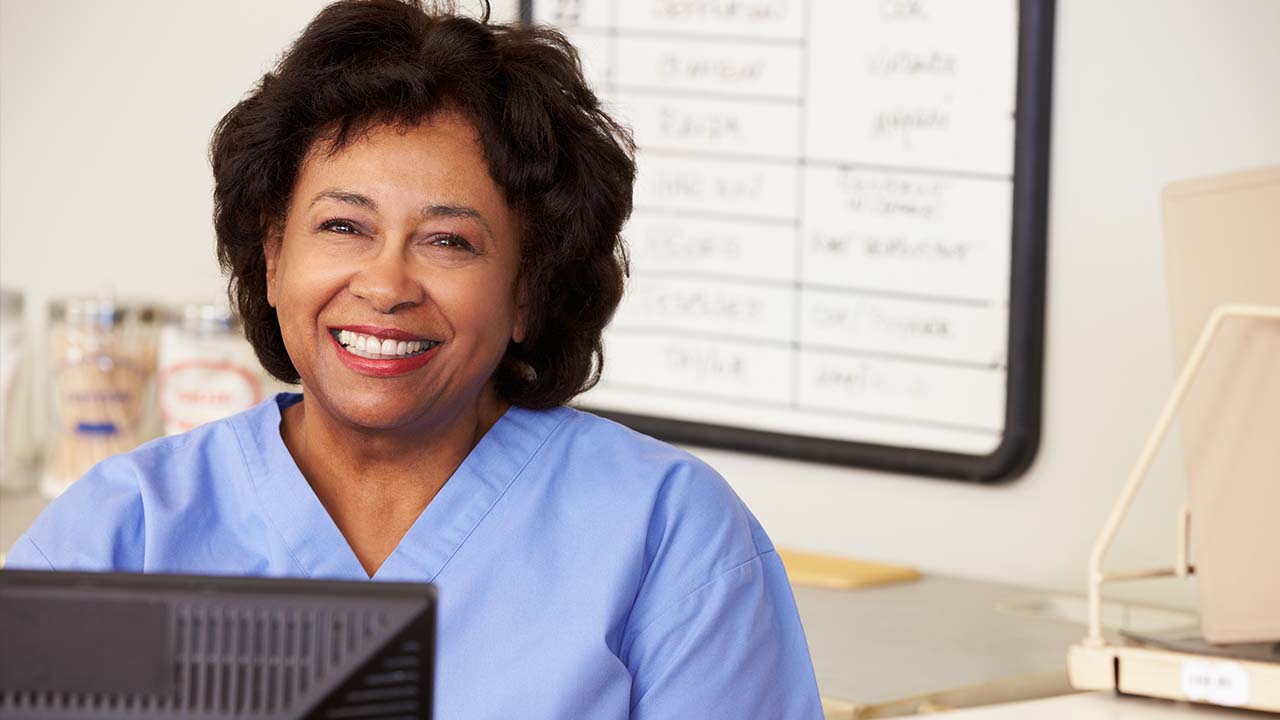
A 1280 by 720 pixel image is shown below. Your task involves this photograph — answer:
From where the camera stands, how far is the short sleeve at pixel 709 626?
44.9 inches

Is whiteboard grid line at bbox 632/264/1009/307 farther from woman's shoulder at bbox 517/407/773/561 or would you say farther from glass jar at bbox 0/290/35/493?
glass jar at bbox 0/290/35/493

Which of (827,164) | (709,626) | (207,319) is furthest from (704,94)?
(709,626)

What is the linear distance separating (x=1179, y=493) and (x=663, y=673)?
2.87 ft

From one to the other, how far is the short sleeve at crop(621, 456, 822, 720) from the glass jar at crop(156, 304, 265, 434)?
3.58ft

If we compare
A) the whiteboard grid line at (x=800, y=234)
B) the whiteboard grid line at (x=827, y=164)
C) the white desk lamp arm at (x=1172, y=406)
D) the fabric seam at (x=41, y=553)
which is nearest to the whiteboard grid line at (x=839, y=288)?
the whiteboard grid line at (x=800, y=234)

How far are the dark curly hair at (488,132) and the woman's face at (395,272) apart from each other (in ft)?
0.08

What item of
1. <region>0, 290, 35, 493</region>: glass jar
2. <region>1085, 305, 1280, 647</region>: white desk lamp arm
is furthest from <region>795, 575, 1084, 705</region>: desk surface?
<region>0, 290, 35, 493</region>: glass jar

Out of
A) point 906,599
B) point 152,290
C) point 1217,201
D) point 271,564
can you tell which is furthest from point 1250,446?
point 152,290

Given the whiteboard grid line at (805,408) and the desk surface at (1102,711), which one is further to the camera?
the whiteboard grid line at (805,408)

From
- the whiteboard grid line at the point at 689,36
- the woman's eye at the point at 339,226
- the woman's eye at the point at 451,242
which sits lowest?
the woman's eye at the point at 451,242

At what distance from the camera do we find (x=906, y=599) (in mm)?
1832

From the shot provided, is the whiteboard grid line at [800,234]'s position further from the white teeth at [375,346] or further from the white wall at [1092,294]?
the white teeth at [375,346]

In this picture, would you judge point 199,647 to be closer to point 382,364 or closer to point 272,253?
point 382,364

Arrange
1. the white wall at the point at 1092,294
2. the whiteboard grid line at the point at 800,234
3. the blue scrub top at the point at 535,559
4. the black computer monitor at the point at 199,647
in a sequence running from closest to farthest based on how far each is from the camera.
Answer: the black computer monitor at the point at 199,647
the blue scrub top at the point at 535,559
the white wall at the point at 1092,294
the whiteboard grid line at the point at 800,234
